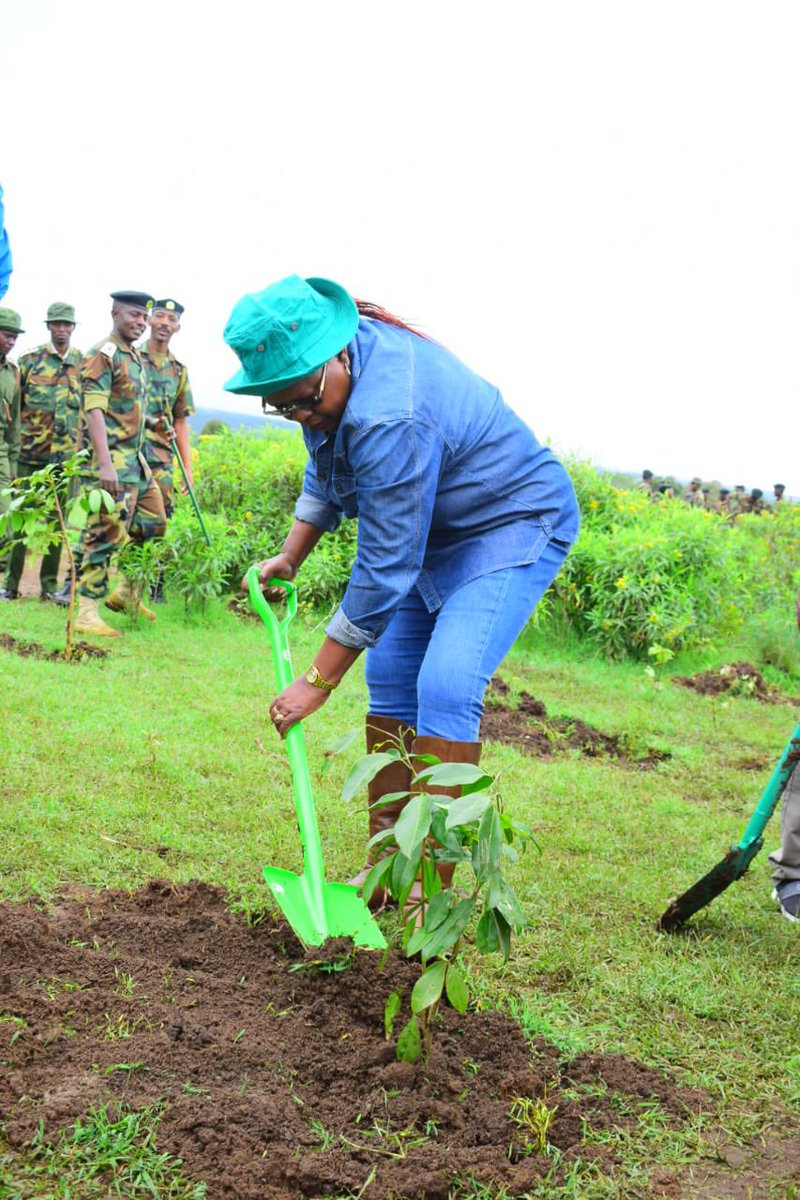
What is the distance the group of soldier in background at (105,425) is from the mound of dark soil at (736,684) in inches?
145

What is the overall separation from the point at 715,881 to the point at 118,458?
5.32m

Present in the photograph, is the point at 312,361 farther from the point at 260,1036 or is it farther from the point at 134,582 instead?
the point at 134,582

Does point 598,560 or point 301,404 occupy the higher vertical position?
point 301,404

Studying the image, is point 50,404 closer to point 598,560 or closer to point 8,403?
point 8,403

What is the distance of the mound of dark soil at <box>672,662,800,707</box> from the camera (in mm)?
7500

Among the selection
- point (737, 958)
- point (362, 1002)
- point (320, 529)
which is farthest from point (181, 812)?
point (737, 958)

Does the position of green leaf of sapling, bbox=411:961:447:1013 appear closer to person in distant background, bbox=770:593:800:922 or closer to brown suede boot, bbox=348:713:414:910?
brown suede boot, bbox=348:713:414:910

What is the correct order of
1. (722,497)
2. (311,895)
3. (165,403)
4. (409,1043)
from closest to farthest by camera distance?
(409,1043) → (311,895) → (165,403) → (722,497)

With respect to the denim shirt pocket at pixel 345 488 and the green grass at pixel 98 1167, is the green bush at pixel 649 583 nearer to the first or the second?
the denim shirt pocket at pixel 345 488

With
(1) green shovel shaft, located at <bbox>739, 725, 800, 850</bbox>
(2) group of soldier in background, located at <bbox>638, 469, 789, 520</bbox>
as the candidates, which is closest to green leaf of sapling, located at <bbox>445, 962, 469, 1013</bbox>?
(1) green shovel shaft, located at <bbox>739, 725, 800, 850</bbox>

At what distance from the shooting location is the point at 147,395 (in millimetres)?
8148

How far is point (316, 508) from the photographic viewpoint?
3.40 meters

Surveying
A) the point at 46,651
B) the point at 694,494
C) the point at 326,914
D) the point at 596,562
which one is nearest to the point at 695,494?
the point at 694,494

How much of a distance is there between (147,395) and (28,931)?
19.4 ft
